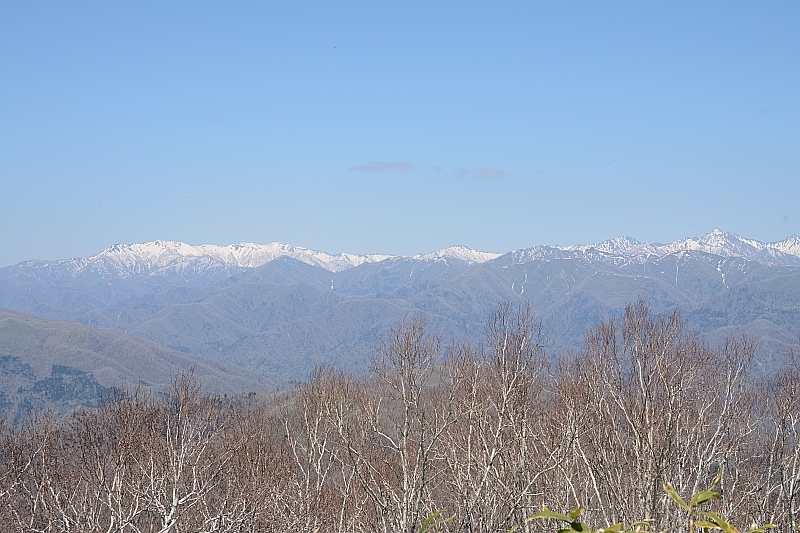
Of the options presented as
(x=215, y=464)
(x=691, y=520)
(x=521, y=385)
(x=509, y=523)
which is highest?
(x=691, y=520)

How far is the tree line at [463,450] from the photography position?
19.8 metres

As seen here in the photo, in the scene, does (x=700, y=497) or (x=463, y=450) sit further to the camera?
(x=463, y=450)

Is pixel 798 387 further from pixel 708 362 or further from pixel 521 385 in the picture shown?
pixel 521 385

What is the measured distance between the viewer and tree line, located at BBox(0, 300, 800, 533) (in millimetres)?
19812

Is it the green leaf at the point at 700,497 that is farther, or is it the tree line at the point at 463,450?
the tree line at the point at 463,450

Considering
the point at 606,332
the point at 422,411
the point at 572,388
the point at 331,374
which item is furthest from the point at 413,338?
the point at 606,332

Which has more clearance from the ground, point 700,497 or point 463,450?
point 700,497

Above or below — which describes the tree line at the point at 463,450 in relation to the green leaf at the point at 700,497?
below

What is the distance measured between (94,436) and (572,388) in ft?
65.7

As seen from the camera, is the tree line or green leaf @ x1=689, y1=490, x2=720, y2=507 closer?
green leaf @ x1=689, y1=490, x2=720, y2=507

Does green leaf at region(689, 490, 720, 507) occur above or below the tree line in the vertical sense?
above

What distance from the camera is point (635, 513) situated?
16547 mm

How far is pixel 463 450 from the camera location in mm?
23375

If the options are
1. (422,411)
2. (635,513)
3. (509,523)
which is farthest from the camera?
(422,411)
